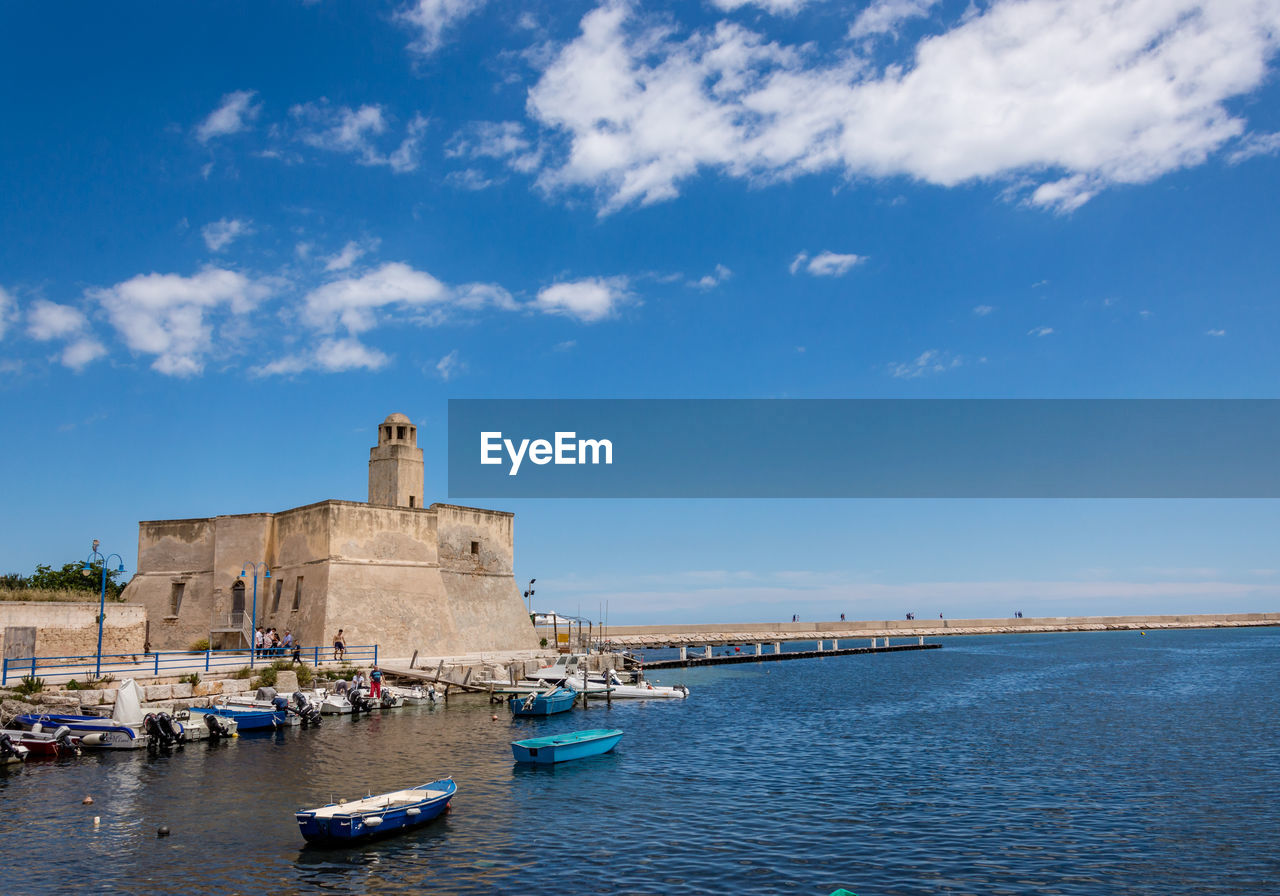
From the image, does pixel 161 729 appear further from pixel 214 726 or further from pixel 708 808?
pixel 708 808

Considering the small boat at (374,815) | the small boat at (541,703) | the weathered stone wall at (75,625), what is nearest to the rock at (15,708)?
the weathered stone wall at (75,625)

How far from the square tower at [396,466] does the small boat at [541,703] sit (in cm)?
1354

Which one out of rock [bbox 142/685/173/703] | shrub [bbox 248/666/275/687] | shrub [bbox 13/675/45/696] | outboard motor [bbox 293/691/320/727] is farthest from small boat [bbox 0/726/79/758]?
shrub [bbox 248/666/275/687]

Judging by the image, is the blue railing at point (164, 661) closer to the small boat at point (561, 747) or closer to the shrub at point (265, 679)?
the shrub at point (265, 679)

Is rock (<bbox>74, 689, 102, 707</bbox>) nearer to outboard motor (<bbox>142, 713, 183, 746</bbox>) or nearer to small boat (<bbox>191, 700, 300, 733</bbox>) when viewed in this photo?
small boat (<bbox>191, 700, 300, 733</bbox>)

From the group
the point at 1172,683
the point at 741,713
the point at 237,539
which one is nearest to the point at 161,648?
the point at 237,539

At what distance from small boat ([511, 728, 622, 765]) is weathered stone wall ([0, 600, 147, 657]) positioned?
56.9 feet

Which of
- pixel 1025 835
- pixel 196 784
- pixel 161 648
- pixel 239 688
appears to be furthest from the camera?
pixel 161 648

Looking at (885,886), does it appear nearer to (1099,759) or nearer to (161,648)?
(1099,759)

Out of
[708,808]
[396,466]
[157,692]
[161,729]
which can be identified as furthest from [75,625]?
[708,808]

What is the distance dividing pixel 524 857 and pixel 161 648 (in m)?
32.8

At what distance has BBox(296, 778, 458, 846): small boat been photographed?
13.9 m

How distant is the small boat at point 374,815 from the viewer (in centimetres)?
1392

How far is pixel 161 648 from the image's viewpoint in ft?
131
